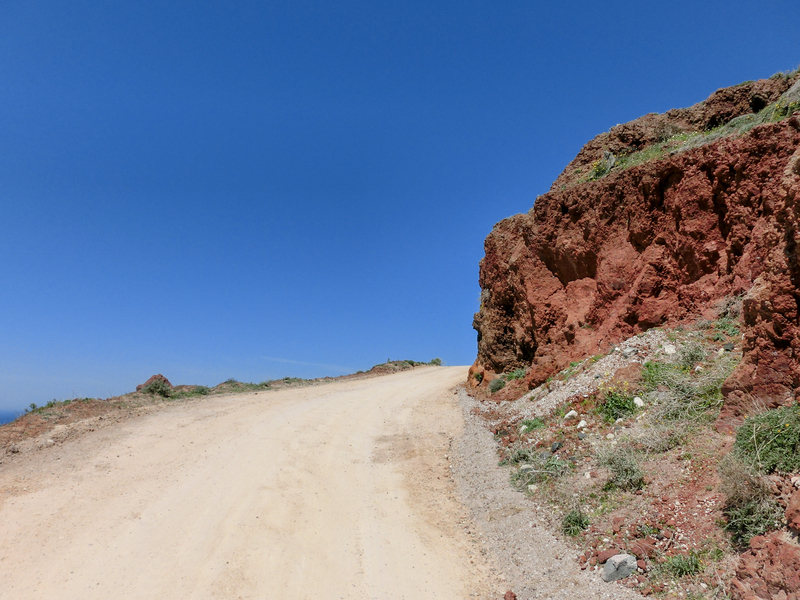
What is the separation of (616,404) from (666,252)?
4884mm

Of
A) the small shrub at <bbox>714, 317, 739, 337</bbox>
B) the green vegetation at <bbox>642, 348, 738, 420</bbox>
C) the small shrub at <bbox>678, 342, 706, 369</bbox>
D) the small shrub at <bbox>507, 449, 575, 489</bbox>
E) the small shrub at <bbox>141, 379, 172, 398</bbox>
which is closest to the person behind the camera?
the green vegetation at <bbox>642, 348, 738, 420</bbox>

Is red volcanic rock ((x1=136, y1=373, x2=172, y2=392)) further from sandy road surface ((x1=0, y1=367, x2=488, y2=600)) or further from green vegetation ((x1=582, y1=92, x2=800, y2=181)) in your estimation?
green vegetation ((x1=582, y1=92, x2=800, y2=181))

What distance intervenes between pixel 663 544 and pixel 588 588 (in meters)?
0.95

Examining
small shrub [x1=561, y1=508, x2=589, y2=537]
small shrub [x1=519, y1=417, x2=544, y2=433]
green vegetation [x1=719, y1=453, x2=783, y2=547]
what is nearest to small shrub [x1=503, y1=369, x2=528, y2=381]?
small shrub [x1=519, y1=417, x2=544, y2=433]

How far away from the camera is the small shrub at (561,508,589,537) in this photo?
5.71 m

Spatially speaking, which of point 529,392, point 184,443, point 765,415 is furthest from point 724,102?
point 184,443

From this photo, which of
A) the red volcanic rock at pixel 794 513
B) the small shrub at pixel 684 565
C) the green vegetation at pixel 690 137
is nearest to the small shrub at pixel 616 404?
the small shrub at pixel 684 565

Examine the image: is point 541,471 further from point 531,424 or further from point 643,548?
point 643,548

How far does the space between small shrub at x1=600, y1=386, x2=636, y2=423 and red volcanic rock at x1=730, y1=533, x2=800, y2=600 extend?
399 cm

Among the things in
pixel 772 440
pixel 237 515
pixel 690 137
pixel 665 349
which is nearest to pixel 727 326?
pixel 665 349

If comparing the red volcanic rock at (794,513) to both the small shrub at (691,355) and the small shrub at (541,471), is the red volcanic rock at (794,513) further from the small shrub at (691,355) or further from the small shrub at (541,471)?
the small shrub at (691,355)

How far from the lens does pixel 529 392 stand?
503 inches

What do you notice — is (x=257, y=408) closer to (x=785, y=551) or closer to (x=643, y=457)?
(x=643, y=457)

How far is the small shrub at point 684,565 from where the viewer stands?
169 inches
